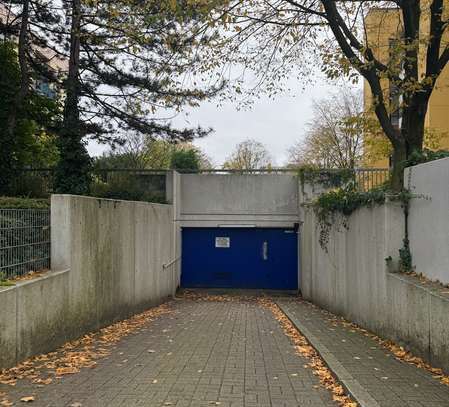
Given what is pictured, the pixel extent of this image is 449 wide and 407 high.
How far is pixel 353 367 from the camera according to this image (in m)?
6.12

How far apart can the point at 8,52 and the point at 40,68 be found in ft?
3.27

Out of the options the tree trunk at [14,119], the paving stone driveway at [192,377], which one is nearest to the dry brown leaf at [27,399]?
the paving stone driveway at [192,377]

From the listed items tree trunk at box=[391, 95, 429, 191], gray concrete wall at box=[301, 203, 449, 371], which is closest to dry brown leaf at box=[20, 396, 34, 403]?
gray concrete wall at box=[301, 203, 449, 371]

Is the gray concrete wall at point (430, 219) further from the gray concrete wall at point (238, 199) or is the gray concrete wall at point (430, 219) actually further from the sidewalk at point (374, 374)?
the gray concrete wall at point (238, 199)

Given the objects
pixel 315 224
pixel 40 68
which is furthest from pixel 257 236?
pixel 40 68

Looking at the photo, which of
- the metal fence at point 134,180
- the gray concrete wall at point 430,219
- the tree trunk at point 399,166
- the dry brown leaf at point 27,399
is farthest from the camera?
the metal fence at point 134,180

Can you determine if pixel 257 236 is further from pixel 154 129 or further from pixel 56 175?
pixel 56 175

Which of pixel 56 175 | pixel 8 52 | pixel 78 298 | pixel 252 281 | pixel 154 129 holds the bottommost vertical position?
pixel 252 281

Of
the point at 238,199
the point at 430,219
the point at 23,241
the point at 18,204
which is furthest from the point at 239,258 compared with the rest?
the point at 23,241

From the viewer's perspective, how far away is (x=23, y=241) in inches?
276

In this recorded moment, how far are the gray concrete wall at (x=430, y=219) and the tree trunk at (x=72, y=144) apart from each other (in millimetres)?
9640

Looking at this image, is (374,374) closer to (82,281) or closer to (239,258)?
(82,281)

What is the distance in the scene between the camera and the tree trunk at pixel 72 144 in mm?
14461

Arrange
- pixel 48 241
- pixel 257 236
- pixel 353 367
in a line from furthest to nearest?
pixel 257 236, pixel 48 241, pixel 353 367
